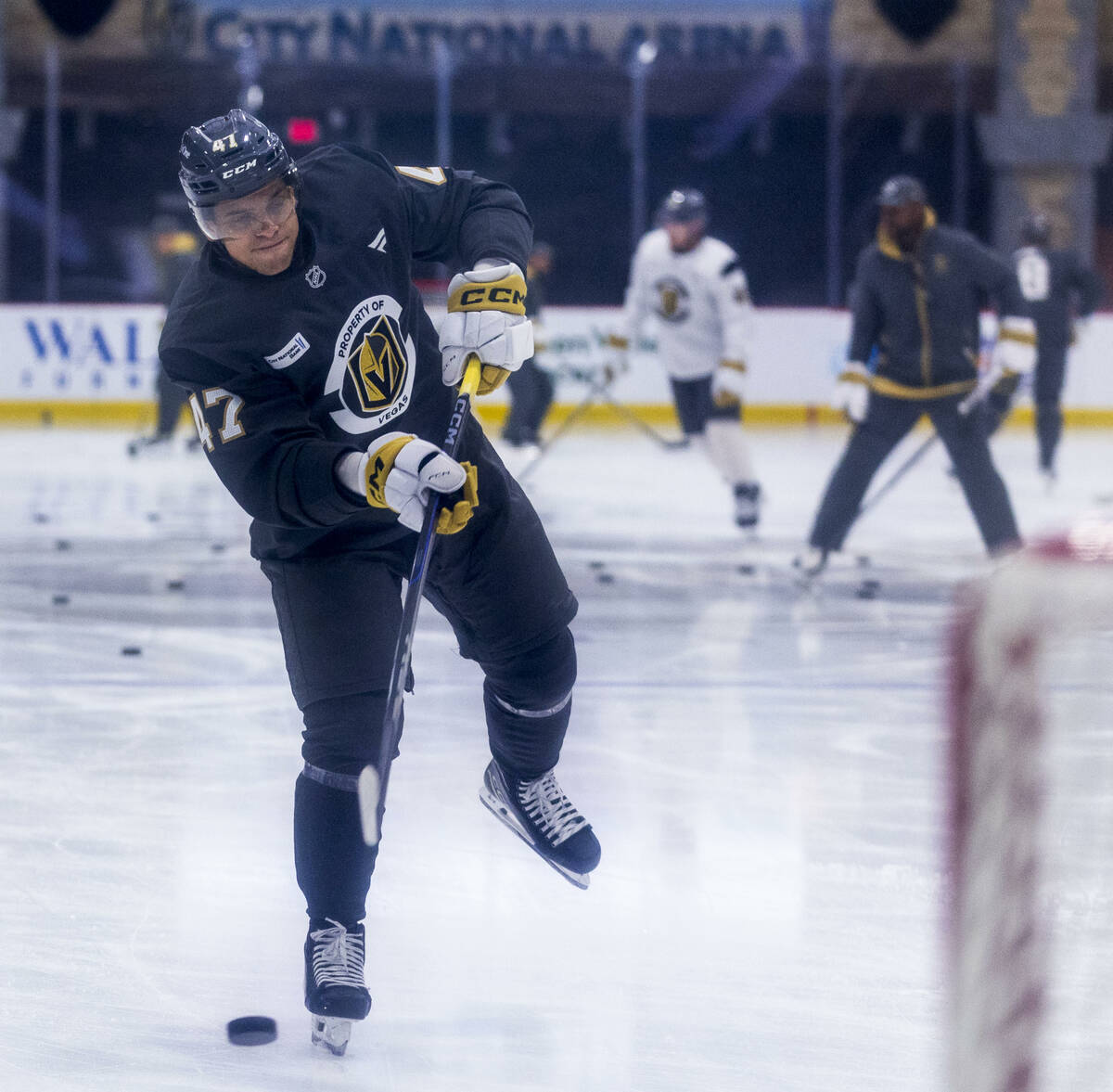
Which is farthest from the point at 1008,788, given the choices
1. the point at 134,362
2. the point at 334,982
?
the point at 134,362

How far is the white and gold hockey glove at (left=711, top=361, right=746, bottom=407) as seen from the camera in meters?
7.04

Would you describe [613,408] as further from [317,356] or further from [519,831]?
[317,356]

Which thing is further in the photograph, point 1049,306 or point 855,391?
point 1049,306

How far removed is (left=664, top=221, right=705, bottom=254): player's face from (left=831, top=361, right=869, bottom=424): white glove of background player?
1.68 m

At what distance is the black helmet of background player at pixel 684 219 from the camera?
7.00 metres

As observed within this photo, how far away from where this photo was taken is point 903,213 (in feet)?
17.3

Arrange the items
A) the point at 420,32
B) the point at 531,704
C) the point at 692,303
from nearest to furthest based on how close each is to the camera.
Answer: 1. the point at 531,704
2. the point at 692,303
3. the point at 420,32

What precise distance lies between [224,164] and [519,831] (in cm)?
110

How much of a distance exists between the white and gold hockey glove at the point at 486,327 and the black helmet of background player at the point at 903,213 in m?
2.97

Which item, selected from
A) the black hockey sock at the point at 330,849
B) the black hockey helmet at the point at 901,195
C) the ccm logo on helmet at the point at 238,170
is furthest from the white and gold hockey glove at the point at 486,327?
the black hockey helmet at the point at 901,195

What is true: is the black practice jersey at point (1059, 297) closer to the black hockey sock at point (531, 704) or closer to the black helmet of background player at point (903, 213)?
the black helmet of background player at point (903, 213)

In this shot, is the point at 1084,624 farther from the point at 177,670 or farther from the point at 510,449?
the point at 510,449

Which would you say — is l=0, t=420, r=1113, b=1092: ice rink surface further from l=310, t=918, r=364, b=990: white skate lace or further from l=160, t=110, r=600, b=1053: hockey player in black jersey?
l=160, t=110, r=600, b=1053: hockey player in black jersey

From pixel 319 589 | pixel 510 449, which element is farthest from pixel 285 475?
pixel 510 449
